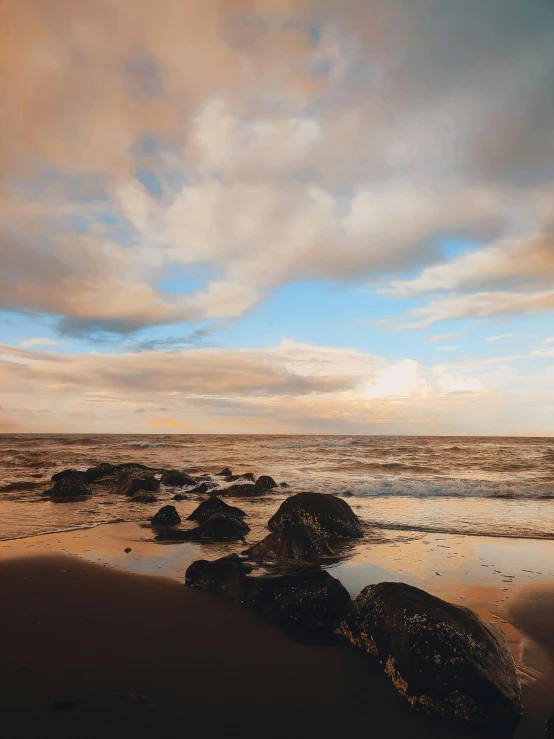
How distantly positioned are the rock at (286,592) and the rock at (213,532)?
3378mm

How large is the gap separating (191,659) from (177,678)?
413 mm

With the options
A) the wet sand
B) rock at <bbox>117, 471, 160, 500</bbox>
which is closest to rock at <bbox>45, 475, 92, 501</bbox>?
rock at <bbox>117, 471, 160, 500</bbox>

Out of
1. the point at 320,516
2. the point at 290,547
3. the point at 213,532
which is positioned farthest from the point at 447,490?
the point at 290,547

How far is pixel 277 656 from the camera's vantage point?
16.1ft

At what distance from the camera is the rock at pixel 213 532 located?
1045 centimetres

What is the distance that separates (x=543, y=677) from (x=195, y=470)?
25691mm

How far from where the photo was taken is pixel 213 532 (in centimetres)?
1055

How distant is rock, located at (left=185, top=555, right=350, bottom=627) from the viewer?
571cm

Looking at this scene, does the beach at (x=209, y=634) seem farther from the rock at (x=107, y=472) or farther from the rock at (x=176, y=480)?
the rock at (x=107, y=472)

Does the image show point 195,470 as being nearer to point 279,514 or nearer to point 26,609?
point 279,514

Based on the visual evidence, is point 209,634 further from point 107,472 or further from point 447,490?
point 107,472

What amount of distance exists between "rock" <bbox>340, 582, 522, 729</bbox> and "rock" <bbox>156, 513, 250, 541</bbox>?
18.5ft

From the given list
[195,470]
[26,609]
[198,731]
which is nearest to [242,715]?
[198,731]

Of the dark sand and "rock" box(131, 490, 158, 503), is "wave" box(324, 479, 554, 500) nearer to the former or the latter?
"rock" box(131, 490, 158, 503)
